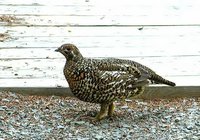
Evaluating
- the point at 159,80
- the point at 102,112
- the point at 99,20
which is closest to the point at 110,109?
the point at 102,112

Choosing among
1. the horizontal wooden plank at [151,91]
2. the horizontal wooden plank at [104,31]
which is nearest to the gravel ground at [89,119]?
the horizontal wooden plank at [151,91]

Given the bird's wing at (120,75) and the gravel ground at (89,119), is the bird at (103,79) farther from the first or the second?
the gravel ground at (89,119)

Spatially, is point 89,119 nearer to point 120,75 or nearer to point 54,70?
point 120,75

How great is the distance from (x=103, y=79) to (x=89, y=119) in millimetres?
344

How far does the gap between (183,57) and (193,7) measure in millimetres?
1807

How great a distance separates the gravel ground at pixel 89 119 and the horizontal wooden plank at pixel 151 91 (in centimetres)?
4

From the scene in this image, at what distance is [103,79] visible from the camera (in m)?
5.57

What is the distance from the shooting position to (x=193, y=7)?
8.62 meters

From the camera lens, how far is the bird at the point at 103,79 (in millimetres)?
5547

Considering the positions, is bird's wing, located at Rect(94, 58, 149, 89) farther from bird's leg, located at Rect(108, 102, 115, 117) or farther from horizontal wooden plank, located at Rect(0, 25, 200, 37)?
horizontal wooden plank, located at Rect(0, 25, 200, 37)

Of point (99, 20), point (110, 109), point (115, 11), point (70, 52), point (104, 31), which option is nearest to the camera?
point (70, 52)

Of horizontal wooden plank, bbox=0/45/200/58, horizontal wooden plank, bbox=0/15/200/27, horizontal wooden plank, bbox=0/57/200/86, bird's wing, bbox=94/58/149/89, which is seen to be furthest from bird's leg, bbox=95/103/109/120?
horizontal wooden plank, bbox=0/15/200/27

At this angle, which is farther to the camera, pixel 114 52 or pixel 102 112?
pixel 114 52

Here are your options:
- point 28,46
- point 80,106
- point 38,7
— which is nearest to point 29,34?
point 28,46
